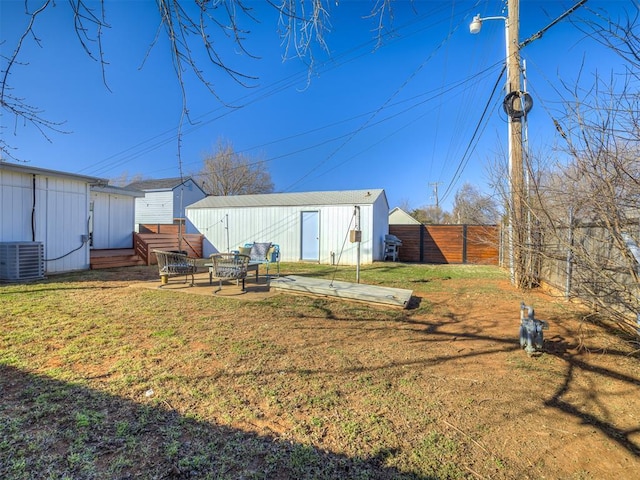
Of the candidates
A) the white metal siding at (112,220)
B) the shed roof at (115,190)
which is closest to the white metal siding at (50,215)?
the shed roof at (115,190)

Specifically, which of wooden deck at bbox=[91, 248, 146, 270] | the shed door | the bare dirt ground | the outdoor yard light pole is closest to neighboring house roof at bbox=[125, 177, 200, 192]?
wooden deck at bbox=[91, 248, 146, 270]

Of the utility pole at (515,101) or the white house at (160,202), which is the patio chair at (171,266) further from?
the white house at (160,202)

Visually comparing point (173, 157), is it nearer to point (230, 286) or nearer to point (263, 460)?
point (263, 460)

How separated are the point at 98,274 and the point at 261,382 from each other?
832cm

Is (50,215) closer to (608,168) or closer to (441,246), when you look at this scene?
(608,168)

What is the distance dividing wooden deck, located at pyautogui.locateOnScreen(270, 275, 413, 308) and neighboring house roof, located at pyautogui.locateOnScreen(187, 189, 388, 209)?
23.7 ft

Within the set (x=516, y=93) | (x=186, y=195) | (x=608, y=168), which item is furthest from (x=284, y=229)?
(x=186, y=195)

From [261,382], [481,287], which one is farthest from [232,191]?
[261,382]

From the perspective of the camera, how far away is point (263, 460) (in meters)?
1.83

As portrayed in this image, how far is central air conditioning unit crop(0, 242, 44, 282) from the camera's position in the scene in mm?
7320

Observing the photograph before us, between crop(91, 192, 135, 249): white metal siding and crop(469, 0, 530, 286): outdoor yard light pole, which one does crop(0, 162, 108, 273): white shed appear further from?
crop(469, 0, 530, 286): outdoor yard light pole

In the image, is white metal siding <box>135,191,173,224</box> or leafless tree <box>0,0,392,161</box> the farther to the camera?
white metal siding <box>135,191,173,224</box>

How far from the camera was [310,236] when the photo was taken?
14.3 metres

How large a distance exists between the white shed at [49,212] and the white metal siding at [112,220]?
185cm
